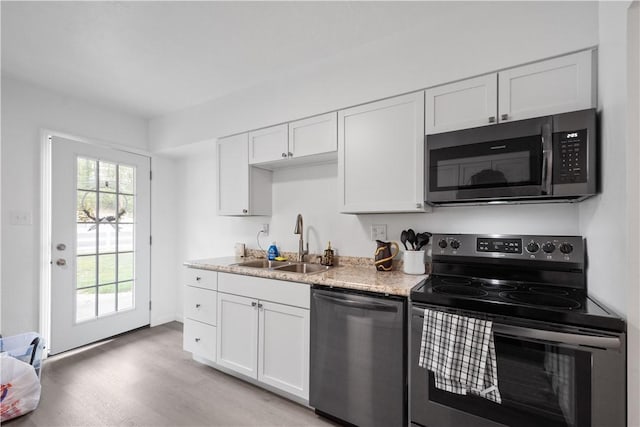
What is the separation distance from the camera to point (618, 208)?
113cm

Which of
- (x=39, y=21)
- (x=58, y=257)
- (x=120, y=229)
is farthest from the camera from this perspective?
(x=120, y=229)

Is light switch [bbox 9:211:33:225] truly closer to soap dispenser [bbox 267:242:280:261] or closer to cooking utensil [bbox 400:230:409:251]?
soap dispenser [bbox 267:242:280:261]

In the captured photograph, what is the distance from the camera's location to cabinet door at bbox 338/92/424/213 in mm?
1809

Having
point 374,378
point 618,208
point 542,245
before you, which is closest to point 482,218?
point 542,245

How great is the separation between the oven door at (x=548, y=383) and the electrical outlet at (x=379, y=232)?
3.18 ft

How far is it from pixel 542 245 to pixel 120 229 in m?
3.70

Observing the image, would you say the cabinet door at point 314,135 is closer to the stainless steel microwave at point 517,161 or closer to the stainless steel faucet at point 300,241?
the stainless steel faucet at point 300,241

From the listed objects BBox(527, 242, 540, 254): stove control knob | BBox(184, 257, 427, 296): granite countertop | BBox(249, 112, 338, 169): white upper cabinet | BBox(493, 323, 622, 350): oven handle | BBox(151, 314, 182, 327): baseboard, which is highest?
BBox(249, 112, 338, 169): white upper cabinet

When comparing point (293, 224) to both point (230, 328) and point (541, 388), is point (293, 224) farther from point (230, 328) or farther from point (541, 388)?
point (541, 388)

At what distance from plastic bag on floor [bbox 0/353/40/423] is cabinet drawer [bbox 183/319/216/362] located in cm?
94

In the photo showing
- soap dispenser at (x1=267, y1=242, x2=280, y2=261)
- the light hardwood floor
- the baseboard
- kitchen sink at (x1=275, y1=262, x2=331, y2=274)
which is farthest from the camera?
the baseboard

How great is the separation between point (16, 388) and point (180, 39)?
8.00 feet

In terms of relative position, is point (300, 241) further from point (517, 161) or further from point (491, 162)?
point (517, 161)

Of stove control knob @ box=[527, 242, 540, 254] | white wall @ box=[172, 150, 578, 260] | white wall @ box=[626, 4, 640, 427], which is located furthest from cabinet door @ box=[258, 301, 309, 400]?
white wall @ box=[626, 4, 640, 427]
